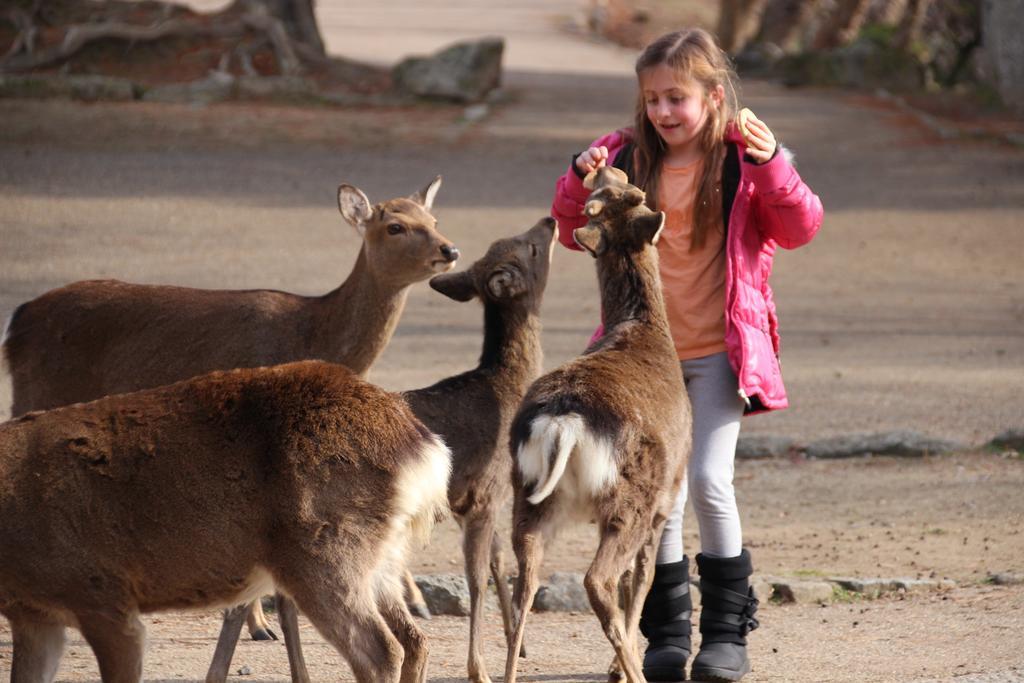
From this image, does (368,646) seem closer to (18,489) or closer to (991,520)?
(18,489)

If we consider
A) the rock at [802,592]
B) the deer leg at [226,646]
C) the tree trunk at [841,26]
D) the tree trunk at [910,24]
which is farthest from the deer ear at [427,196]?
the tree trunk at [841,26]

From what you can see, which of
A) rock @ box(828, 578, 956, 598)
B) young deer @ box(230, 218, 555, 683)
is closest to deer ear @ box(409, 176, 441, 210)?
young deer @ box(230, 218, 555, 683)

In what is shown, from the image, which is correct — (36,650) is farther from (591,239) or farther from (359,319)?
(359,319)

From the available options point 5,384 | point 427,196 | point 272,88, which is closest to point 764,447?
point 427,196

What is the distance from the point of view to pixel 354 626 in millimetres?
4551

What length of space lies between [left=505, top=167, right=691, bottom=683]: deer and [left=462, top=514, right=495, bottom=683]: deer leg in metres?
0.44

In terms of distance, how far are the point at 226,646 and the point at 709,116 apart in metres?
2.73

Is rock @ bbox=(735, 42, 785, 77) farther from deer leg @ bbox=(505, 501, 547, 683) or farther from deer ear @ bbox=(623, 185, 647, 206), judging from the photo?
deer leg @ bbox=(505, 501, 547, 683)

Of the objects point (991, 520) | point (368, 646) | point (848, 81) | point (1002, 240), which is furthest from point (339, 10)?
point (368, 646)

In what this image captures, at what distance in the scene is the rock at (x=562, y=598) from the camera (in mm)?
6961

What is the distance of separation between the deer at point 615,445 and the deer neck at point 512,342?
48 centimetres

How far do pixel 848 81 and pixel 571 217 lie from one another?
22513 millimetres

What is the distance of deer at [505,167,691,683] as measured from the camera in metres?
5.12

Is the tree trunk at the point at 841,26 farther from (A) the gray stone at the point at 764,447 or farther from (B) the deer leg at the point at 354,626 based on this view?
(B) the deer leg at the point at 354,626
